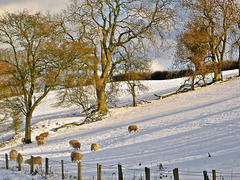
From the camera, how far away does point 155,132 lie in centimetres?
1923

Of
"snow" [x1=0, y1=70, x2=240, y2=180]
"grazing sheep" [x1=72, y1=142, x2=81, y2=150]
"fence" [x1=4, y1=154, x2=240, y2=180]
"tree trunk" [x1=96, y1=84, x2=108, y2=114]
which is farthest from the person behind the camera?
"tree trunk" [x1=96, y1=84, x2=108, y2=114]

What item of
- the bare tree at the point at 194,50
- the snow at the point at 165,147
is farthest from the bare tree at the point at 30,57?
the bare tree at the point at 194,50

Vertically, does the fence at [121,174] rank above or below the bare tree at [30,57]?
below

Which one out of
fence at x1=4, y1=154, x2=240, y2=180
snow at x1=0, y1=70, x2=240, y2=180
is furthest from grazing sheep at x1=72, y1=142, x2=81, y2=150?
fence at x1=4, y1=154, x2=240, y2=180

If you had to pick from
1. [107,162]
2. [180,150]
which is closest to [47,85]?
[107,162]

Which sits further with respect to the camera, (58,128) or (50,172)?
(58,128)

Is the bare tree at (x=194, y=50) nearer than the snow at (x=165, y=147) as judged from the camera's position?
No

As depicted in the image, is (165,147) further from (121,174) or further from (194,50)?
(194,50)

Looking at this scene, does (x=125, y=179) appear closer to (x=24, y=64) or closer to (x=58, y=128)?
(x=24, y=64)

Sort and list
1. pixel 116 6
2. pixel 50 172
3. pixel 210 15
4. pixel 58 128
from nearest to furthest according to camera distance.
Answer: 1. pixel 50 172
2. pixel 58 128
3. pixel 116 6
4. pixel 210 15

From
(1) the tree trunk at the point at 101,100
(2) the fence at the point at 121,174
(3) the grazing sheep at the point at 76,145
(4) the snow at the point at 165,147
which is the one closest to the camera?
(2) the fence at the point at 121,174

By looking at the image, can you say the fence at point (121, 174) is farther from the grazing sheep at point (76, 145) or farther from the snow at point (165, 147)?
the grazing sheep at point (76, 145)

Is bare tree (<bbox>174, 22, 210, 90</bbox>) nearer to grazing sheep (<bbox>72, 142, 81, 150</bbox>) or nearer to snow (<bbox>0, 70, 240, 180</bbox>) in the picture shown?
snow (<bbox>0, 70, 240, 180</bbox>)

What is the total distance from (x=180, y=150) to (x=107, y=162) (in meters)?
3.94
